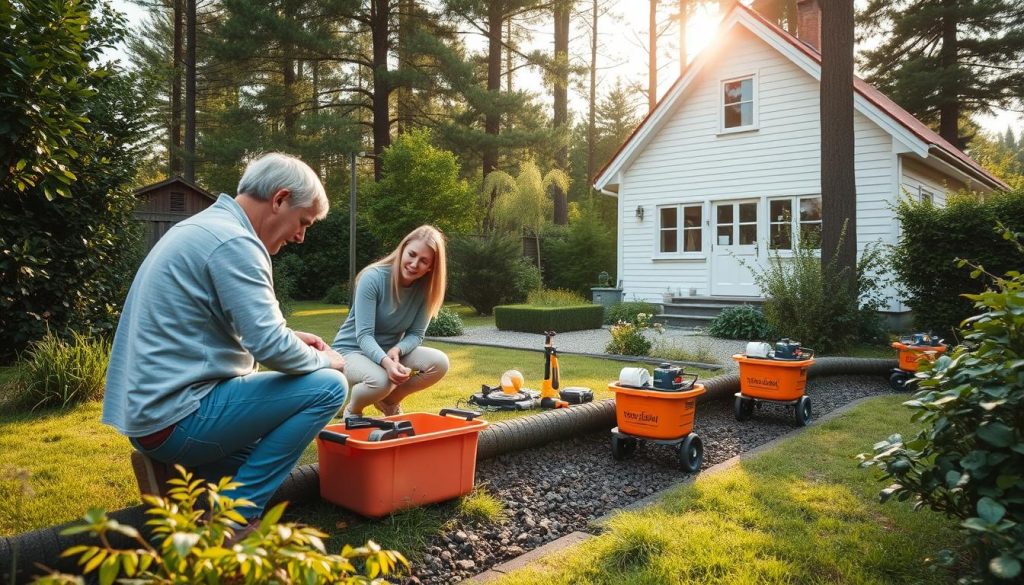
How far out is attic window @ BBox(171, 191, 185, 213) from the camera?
53.7 feet

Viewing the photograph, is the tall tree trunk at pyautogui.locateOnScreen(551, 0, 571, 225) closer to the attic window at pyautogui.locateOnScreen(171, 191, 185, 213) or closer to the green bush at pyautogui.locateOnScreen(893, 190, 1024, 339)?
the attic window at pyautogui.locateOnScreen(171, 191, 185, 213)

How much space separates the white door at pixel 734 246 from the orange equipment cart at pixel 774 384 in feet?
27.1

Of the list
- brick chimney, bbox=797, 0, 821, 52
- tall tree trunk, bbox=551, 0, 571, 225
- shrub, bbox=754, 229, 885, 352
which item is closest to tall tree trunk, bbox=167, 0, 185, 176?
tall tree trunk, bbox=551, 0, 571, 225

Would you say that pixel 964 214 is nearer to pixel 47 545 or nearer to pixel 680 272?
pixel 680 272

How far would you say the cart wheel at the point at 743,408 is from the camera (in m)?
5.18

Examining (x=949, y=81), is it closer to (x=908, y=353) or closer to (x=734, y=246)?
(x=734, y=246)

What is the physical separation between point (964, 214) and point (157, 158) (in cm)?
2714

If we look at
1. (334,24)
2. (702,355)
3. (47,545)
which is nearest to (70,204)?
(47,545)

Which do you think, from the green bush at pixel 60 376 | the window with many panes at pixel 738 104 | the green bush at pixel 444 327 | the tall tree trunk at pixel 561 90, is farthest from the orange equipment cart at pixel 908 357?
the tall tree trunk at pixel 561 90

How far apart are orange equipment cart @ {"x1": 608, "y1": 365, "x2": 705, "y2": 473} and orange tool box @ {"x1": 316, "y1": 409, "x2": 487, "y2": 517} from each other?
1.17 meters

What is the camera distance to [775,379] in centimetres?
495

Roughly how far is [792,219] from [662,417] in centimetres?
1014

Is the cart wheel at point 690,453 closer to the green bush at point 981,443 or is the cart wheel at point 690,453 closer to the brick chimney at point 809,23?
the green bush at point 981,443

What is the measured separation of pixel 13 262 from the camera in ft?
16.9
